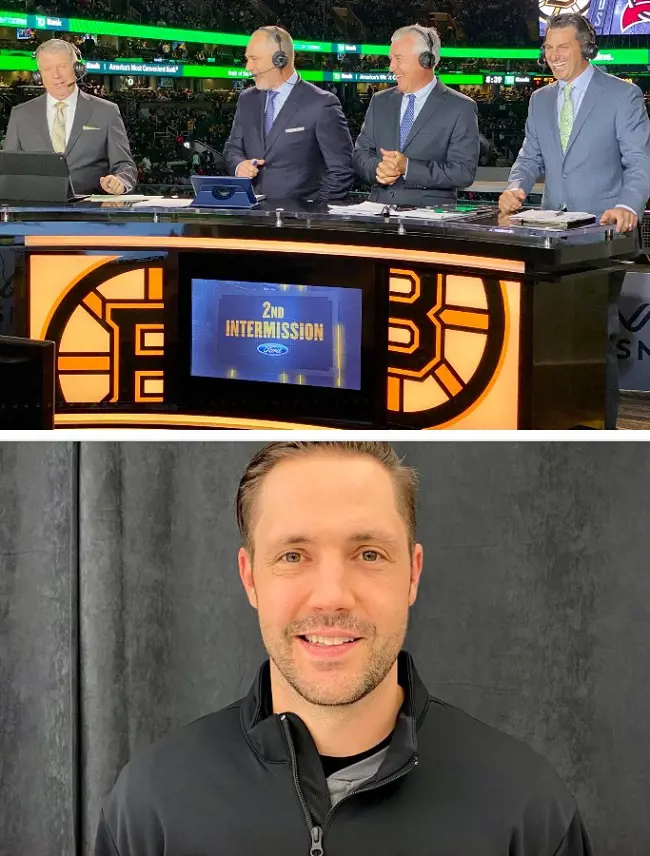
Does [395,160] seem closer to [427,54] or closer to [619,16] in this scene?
[427,54]

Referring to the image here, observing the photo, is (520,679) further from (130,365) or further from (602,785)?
(130,365)

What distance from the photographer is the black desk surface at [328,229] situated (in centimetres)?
300

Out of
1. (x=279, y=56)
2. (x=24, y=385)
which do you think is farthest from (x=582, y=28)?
(x=24, y=385)

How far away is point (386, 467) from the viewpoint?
1.48 metres

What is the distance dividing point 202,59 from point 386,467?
12.3m

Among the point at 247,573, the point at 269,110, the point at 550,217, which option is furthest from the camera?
the point at 269,110

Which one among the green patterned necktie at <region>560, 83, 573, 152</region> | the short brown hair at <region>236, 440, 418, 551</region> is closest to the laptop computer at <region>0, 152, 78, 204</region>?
the green patterned necktie at <region>560, 83, 573, 152</region>

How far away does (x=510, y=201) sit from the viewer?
11.0 feet

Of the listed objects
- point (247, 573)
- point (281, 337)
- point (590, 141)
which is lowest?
point (247, 573)

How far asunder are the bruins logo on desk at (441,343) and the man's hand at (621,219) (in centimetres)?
37

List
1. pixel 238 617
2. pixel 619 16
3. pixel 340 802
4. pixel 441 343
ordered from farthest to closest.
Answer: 1. pixel 619 16
2. pixel 441 343
3. pixel 238 617
4. pixel 340 802

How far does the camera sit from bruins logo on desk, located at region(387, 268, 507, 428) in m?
3.14

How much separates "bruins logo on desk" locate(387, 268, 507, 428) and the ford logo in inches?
14.1

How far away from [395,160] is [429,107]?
254mm
